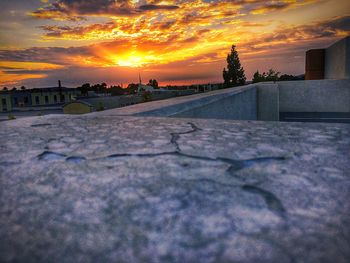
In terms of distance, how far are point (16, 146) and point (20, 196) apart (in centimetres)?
68

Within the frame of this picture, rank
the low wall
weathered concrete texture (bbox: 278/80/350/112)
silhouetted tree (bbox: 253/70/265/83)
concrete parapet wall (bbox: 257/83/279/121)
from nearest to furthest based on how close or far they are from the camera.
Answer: the low wall < concrete parapet wall (bbox: 257/83/279/121) < weathered concrete texture (bbox: 278/80/350/112) < silhouetted tree (bbox: 253/70/265/83)

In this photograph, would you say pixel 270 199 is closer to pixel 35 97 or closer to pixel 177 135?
pixel 177 135

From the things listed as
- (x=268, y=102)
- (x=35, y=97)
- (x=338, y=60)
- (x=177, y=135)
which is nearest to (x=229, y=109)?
(x=177, y=135)

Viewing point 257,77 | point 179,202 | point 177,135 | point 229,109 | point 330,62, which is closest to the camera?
point 179,202

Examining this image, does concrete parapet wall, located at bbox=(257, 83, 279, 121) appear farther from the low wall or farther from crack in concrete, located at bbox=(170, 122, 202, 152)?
crack in concrete, located at bbox=(170, 122, 202, 152)

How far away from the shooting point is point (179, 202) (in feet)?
2.08

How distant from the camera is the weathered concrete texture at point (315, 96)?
9.06m

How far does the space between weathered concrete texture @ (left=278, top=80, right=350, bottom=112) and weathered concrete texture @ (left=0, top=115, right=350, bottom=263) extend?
31.1ft

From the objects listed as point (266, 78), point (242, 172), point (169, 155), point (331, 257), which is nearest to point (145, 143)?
point (169, 155)

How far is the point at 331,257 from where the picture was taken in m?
0.43

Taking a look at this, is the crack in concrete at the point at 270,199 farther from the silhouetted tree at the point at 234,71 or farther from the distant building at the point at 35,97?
the distant building at the point at 35,97

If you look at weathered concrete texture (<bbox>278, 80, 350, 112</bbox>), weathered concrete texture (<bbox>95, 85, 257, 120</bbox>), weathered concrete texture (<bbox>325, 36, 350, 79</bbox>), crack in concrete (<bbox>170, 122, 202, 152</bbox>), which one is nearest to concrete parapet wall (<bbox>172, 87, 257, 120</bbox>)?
weathered concrete texture (<bbox>95, 85, 257, 120</bbox>)

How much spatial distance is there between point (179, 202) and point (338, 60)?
538 inches

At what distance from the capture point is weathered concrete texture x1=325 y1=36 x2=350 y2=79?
34.0 feet
